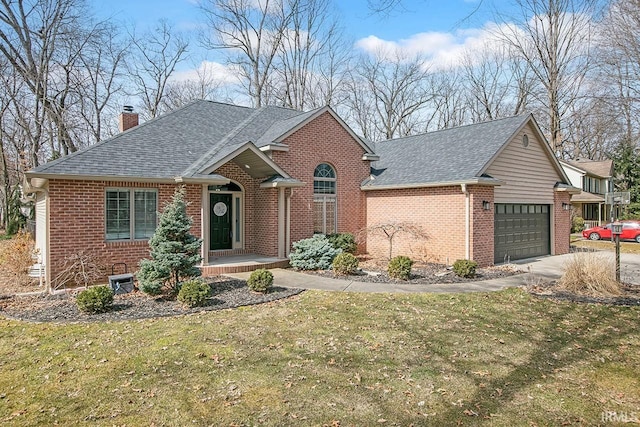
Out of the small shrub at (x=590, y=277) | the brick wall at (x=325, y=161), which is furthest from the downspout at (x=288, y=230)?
the small shrub at (x=590, y=277)

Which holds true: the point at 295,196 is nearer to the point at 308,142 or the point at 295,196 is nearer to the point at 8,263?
the point at 308,142

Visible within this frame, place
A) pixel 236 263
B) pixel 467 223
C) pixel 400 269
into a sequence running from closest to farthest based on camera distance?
pixel 400 269
pixel 236 263
pixel 467 223

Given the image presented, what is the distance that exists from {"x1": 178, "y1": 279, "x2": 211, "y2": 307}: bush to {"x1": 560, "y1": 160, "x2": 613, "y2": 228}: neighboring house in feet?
113

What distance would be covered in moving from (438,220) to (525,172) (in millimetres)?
4545

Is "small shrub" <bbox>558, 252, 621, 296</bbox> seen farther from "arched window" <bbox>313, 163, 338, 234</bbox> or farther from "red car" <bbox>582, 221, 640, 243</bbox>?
"red car" <bbox>582, 221, 640, 243</bbox>

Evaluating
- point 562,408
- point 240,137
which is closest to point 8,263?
point 240,137

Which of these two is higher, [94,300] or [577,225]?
[577,225]

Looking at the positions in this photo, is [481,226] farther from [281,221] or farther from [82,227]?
[82,227]

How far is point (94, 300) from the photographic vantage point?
788 centimetres

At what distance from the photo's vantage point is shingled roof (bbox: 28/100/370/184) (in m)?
11.2

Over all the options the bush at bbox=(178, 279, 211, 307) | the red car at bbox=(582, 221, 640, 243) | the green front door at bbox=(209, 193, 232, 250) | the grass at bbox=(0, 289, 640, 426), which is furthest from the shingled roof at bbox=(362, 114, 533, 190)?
the red car at bbox=(582, 221, 640, 243)

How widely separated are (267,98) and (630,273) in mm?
29414

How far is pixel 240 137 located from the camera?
50.4 feet

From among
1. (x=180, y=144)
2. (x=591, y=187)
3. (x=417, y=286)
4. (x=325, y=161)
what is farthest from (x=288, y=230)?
(x=591, y=187)
